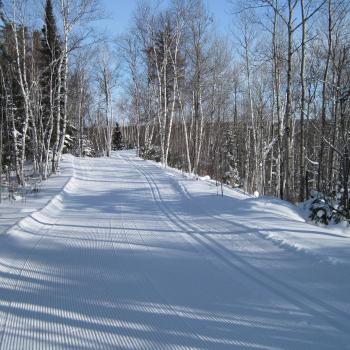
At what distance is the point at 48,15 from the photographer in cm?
2031

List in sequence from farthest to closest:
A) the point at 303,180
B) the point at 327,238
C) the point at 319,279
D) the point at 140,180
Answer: the point at 140,180 < the point at 303,180 < the point at 327,238 < the point at 319,279

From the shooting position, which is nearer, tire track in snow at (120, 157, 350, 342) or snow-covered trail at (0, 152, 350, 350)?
snow-covered trail at (0, 152, 350, 350)

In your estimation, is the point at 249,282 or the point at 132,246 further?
the point at 132,246

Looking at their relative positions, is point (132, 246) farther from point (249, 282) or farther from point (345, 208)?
point (345, 208)

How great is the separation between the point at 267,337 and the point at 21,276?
3.34 meters

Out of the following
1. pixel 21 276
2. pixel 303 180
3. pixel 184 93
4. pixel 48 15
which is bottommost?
pixel 21 276

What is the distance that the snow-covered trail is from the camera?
3.45 metres

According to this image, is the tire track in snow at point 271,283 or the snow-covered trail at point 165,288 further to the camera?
the tire track in snow at point 271,283

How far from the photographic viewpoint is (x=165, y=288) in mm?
4566

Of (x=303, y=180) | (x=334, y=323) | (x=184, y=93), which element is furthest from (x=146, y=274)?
(x=184, y=93)

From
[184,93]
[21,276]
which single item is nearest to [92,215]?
[21,276]

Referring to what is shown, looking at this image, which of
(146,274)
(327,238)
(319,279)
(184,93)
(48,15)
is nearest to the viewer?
(319,279)

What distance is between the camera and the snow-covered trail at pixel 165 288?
345 cm

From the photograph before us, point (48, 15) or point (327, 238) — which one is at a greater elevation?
point (48, 15)
